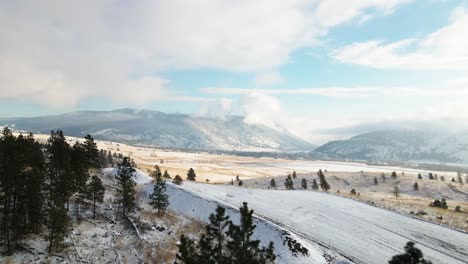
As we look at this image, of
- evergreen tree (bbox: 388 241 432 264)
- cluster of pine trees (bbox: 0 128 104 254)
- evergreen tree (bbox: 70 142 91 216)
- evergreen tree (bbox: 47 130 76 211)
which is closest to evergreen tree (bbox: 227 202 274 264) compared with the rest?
evergreen tree (bbox: 388 241 432 264)

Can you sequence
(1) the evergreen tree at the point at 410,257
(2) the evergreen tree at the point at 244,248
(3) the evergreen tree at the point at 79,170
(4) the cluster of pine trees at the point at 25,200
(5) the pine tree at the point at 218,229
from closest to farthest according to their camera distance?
(1) the evergreen tree at the point at 410,257
(2) the evergreen tree at the point at 244,248
(5) the pine tree at the point at 218,229
(4) the cluster of pine trees at the point at 25,200
(3) the evergreen tree at the point at 79,170

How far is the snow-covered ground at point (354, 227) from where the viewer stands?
38031mm

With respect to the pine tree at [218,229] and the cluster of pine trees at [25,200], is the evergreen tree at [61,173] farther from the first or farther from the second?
the pine tree at [218,229]

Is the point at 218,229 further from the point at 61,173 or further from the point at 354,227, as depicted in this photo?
the point at 61,173

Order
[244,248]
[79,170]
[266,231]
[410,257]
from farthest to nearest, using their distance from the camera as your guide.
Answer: [79,170] < [266,231] < [244,248] < [410,257]

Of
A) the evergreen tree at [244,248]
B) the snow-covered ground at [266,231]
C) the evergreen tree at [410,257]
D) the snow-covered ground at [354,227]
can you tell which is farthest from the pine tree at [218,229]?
the snow-covered ground at [354,227]

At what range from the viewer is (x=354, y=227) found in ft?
153

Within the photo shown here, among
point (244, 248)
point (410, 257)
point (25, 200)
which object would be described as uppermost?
point (410, 257)

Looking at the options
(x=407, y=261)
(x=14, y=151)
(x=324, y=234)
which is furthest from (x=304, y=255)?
(x=14, y=151)

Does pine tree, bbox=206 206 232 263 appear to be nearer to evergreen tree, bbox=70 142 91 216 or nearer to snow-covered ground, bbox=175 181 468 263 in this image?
snow-covered ground, bbox=175 181 468 263

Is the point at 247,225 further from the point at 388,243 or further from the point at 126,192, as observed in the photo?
the point at 126,192

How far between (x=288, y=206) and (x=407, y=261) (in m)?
42.0

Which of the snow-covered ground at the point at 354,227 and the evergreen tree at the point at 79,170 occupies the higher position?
the evergreen tree at the point at 79,170

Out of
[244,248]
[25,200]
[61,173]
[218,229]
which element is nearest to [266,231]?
[218,229]
